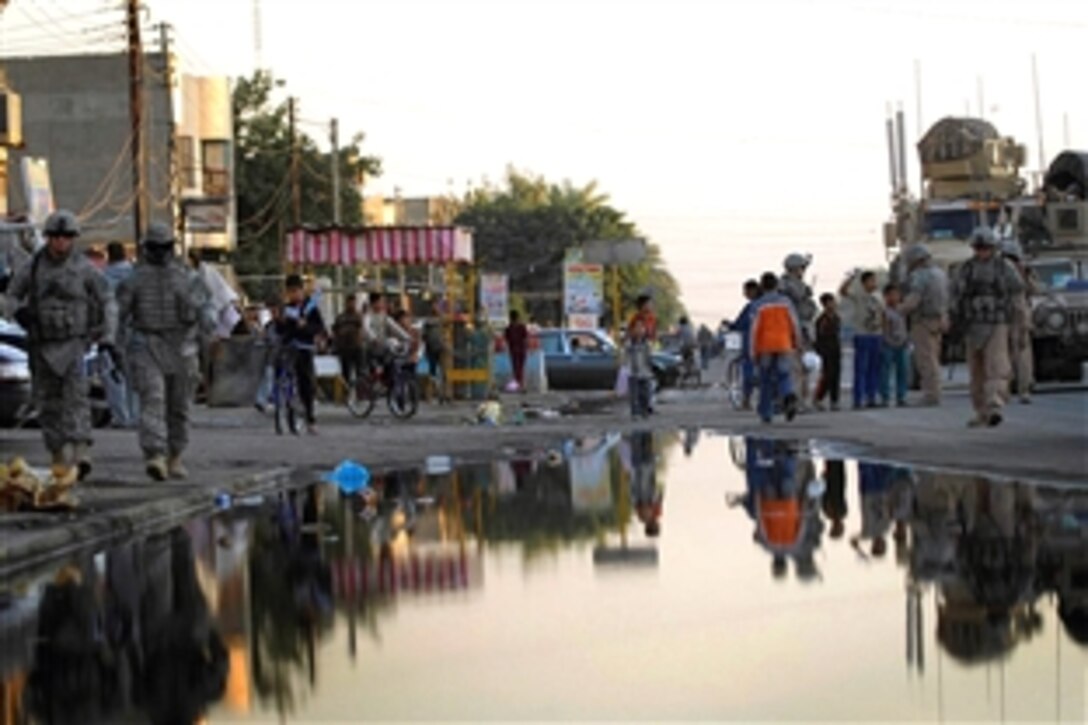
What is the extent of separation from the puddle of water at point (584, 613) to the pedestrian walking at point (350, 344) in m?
17.2

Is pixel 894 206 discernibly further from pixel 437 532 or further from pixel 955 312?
pixel 437 532

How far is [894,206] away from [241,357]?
14722mm

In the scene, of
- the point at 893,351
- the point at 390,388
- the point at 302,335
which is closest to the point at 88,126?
the point at 390,388

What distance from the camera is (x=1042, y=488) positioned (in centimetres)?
1526

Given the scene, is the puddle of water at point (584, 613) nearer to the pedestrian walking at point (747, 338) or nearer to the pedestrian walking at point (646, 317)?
the pedestrian walking at point (747, 338)

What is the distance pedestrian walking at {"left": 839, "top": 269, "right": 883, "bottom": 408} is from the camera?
30.5m

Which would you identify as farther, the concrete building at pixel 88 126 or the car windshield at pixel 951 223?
the concrete building at pixel 88 126

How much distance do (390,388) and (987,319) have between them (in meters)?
11.0

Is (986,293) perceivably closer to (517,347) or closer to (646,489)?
(646,489)

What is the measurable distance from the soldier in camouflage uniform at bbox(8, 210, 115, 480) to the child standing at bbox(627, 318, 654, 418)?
14.5 m

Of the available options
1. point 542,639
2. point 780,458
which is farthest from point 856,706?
point 780,458

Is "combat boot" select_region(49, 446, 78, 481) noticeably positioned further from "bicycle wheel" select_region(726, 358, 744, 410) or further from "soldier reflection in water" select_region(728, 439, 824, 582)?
"bicycle wheel" select_region(726, 358, 744, 410)

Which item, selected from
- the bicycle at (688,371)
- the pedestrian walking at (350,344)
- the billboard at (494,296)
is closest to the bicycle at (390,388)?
the pedestrian walking at (350,344)

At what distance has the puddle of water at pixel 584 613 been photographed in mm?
7684
